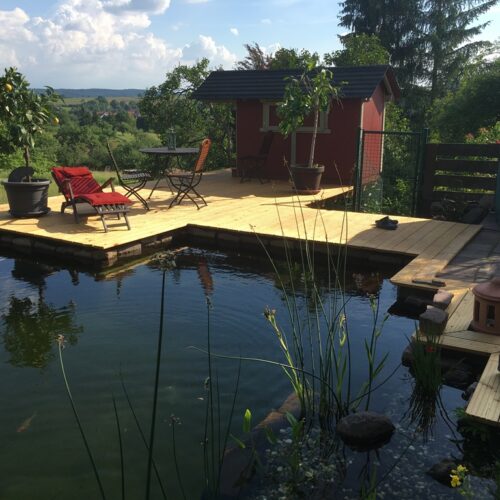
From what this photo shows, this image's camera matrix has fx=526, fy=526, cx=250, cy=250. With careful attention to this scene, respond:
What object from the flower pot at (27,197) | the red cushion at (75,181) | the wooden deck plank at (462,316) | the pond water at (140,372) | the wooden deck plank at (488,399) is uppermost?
the red cushion at (75,181)

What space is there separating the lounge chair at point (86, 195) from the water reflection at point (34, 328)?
1.56 meters

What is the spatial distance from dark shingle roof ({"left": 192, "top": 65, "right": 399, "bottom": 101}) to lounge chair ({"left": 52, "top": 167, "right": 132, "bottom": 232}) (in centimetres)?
474

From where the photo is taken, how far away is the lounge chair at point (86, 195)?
6.87 metres

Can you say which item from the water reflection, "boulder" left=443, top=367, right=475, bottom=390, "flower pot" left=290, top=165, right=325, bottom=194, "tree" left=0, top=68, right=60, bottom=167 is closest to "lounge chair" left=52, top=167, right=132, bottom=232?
"tree" left=0, top=68, right=60, bottom=167

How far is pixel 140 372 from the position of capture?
12.6ft

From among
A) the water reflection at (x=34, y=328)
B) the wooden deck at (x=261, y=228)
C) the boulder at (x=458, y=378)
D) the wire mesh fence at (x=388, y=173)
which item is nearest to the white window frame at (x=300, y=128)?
the wire mesh fence at (x=388, y=173)

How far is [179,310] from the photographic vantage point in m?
4.97

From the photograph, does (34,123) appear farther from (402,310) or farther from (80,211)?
(402,310)

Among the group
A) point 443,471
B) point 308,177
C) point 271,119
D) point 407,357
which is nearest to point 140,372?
point 407,357

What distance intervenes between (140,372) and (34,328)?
1.37 meters

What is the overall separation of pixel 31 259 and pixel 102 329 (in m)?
2.58

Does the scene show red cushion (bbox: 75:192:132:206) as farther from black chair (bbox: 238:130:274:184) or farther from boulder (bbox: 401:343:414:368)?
black chair (bbox: 238:130:274:184)

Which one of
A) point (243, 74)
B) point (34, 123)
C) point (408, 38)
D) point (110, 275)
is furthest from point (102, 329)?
point (408, 38)

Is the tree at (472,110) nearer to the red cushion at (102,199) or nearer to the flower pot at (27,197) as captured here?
the red cushion at (102,199)
